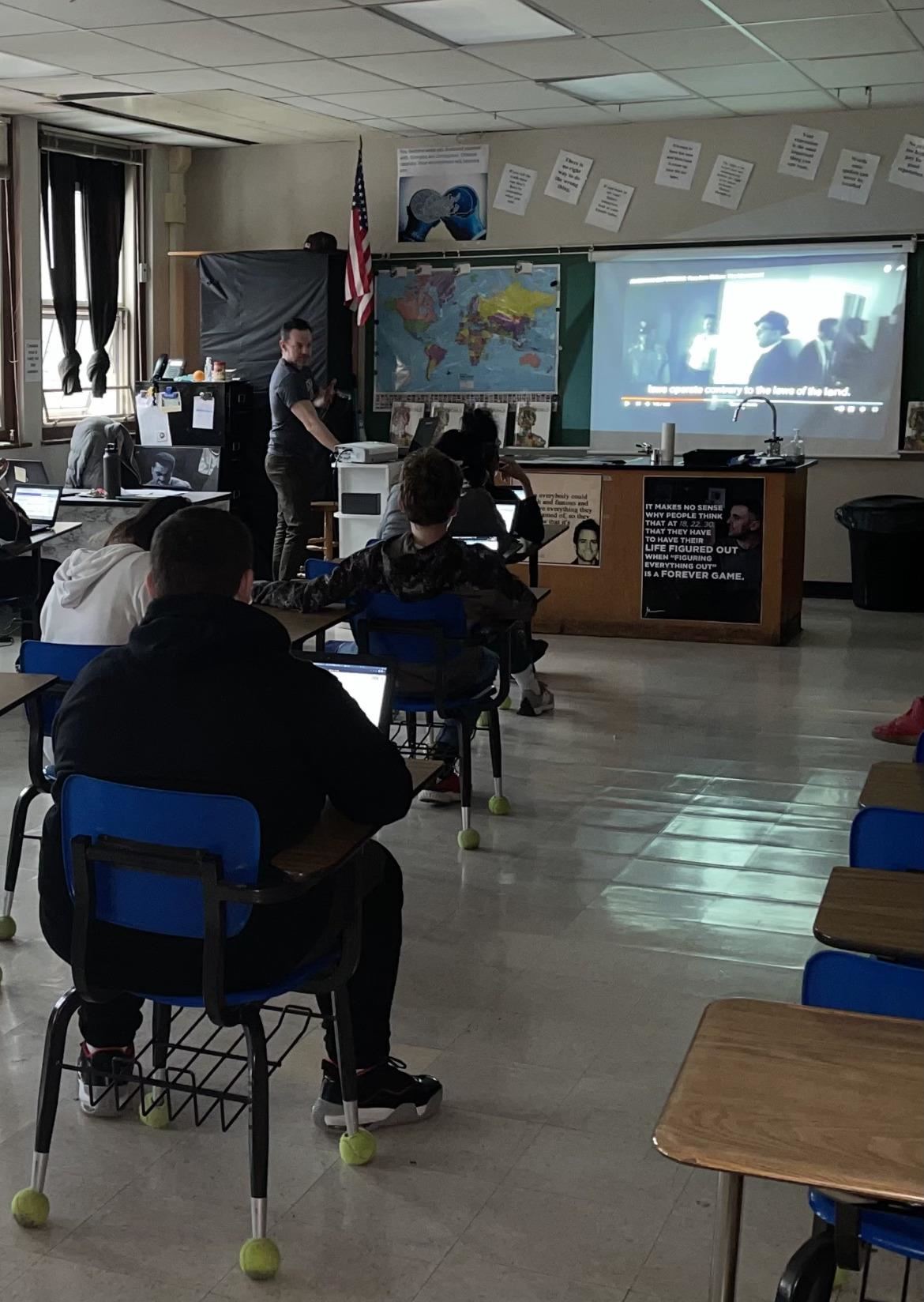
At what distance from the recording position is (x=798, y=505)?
26.7 ft

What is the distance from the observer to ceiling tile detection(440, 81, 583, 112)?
8141 mm

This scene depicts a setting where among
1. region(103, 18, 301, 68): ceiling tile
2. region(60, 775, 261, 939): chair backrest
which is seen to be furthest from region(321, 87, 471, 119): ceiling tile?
region(60, 775, 261, 939): chair backrest

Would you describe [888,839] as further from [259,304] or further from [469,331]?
[259,304]

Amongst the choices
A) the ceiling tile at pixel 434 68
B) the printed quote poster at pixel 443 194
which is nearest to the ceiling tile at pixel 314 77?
the ceiling tile at pixel 434 68

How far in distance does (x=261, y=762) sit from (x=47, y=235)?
8.35 m

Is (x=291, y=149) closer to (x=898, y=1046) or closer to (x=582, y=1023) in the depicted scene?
(x=582, y=1023)

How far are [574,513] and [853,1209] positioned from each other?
6.71 metres

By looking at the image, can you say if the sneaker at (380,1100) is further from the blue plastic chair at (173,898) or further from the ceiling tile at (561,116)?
the ceiling tile at (561,116)

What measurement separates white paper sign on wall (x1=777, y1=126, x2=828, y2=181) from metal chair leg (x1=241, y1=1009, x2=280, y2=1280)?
8148 mm

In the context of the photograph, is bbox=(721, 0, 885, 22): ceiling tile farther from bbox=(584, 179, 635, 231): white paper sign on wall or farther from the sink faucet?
bbox=(584, 179, 635, 231): white paper sign on wall

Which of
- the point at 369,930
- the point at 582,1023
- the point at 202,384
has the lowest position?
the point at 582,1023

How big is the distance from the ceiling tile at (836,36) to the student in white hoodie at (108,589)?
4.38m

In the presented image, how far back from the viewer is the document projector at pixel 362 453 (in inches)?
335

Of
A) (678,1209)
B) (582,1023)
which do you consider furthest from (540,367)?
(678,1209)
